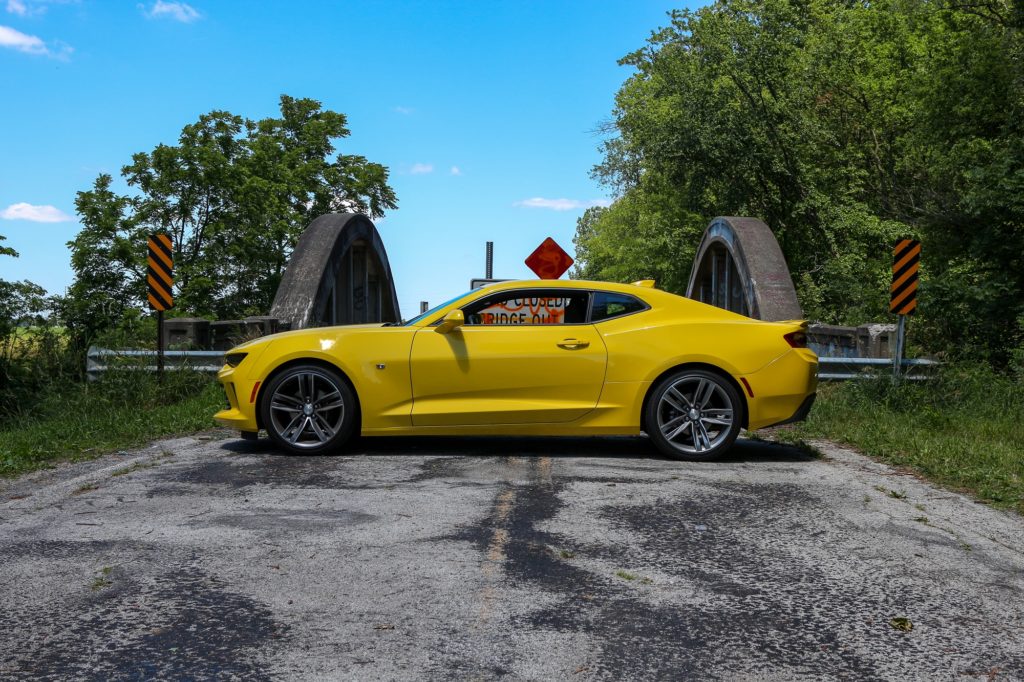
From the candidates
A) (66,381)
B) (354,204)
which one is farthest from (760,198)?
(66,381)

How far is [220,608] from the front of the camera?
3877 mm

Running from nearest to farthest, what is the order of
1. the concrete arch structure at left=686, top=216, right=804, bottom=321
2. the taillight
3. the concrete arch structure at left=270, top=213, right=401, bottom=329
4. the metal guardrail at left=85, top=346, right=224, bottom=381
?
the taillight
the metal guardrail at left=85, top=346, right=224, bottom=381
the concrete arch structure at left=270, top=213, right=401, bottom=329
the concrete arch structure at left=686, top=216, right=804, bottom=321

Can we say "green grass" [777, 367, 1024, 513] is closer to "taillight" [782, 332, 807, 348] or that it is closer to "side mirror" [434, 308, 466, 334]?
"taillight" [782, 332, 807, 348]

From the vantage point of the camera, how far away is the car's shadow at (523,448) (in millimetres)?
8109

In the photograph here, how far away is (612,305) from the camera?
8.16 metres

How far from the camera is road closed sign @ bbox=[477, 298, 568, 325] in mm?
8125

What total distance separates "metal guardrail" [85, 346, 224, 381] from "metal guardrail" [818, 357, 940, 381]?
781cm

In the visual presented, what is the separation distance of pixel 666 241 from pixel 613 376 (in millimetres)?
31941

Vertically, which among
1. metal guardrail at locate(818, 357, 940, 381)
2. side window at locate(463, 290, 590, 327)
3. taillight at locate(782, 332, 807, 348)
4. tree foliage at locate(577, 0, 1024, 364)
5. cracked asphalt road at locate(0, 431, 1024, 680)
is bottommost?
cracked asphalt road at locate(0, 431, 1024, 680)

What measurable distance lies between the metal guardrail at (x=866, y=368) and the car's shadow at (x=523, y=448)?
3761 millimetres

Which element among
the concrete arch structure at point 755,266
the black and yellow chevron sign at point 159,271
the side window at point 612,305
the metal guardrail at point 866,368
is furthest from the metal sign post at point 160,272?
the concrete arch structure at point 755,266

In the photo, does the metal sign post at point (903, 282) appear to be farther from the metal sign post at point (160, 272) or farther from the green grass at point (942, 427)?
the metal sign post at point (160, 272)

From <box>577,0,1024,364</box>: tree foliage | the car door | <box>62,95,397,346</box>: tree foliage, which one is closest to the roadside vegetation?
<box>62,95,397,346</box>: tree foliage

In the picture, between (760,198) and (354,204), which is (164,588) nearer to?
(760,198)
